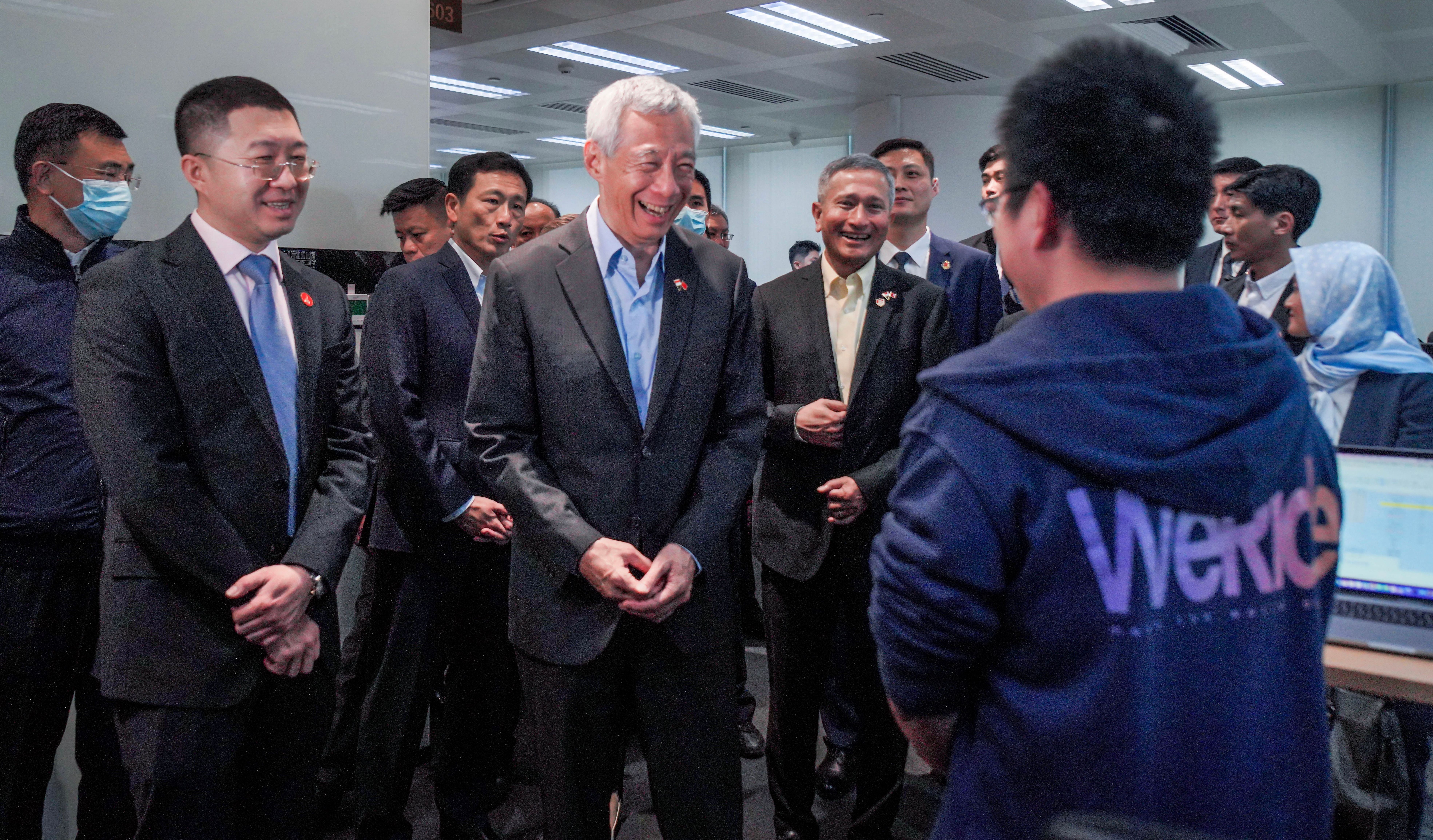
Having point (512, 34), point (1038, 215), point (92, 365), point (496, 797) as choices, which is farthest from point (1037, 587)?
point (512, 34)

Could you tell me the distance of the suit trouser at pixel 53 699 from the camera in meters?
2.19

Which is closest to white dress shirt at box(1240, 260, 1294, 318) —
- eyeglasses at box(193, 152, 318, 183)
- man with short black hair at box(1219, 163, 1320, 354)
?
man with short black hair at box(1219, 163, 1320, 354)

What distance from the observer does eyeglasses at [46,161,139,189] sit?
2340mm

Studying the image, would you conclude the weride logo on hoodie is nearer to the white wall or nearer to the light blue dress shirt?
the light blue dress shirt

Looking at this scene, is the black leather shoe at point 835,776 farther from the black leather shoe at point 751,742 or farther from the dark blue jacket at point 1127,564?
the dark blue jacket at point 1127,564

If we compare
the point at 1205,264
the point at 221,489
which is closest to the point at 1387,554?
the point at 221,489

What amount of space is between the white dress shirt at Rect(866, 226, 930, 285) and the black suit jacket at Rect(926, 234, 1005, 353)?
0.23 ft

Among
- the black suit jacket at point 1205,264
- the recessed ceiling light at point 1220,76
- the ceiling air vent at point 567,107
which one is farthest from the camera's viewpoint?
the ceiling air vent at point 567,107

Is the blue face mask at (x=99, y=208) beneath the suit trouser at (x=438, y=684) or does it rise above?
above

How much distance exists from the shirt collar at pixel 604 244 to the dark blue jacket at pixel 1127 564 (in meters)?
1.03

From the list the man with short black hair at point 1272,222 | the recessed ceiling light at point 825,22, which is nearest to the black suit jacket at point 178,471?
the man with short black hair at point 1272,222

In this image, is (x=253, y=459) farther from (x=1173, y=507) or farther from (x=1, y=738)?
(x=1173, y=507)

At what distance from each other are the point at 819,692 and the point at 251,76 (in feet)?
8.71

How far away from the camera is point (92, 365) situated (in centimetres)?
165
